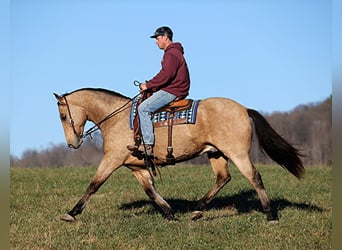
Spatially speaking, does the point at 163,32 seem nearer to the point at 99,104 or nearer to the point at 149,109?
the point at 149,109

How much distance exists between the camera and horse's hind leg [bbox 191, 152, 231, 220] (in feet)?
32.3

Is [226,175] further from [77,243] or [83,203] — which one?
[77,243]

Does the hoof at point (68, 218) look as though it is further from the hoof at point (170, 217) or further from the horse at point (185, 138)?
the hoof at point (170, 217)

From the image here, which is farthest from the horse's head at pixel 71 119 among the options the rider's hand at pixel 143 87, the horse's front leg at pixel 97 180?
the rider's hand at pixel 143 87

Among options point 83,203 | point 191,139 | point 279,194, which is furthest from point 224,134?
point 279,194

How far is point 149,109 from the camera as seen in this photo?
9.21 m

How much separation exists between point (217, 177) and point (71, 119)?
300cm

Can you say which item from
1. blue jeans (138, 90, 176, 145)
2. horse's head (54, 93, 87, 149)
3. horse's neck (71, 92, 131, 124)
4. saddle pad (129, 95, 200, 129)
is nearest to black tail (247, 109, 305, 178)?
saddle pad (129, 95, 200, 129)

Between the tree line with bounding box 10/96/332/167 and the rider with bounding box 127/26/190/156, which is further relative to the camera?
the tree line with bounding box 10/96/332/167

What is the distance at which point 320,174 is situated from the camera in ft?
53.0

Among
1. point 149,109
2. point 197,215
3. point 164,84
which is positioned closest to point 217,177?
point 197,215

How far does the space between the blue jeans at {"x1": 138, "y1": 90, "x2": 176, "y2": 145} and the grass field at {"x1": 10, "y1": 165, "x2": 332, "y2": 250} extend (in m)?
1.48

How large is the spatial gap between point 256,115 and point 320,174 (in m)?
7.40

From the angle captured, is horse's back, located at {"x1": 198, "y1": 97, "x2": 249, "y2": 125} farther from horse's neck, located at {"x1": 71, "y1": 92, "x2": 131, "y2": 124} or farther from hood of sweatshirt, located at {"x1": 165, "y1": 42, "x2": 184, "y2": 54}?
horse's neck, located at {"x1": 71, "y1": 92, "x2": 131, "y2": 124}
